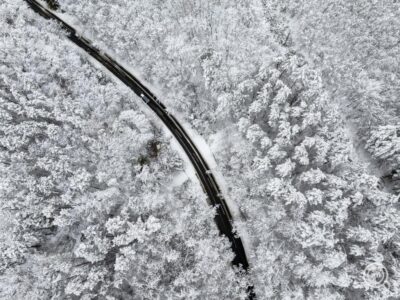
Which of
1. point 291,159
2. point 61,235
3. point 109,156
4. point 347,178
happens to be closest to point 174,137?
point 109,156

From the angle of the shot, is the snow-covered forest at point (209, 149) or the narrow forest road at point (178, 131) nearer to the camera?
the snow-covered forest at point (209, 149)

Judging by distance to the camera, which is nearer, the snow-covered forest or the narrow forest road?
the snow-covered forest

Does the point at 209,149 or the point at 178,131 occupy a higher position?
the point at 178,131

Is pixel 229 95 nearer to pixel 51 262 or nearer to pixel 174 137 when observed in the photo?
pixel 174 137

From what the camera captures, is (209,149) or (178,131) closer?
(209,149)
